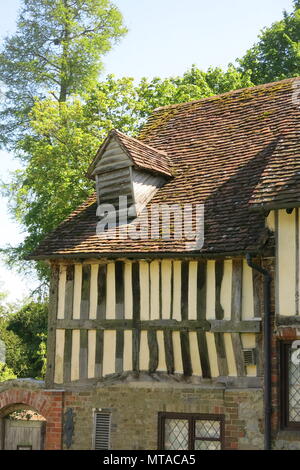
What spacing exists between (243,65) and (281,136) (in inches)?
572

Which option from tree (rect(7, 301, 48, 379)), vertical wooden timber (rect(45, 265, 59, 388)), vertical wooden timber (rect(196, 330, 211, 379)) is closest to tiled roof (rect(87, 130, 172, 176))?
vertical wooden timber (rect(45, 265, 59, 388))

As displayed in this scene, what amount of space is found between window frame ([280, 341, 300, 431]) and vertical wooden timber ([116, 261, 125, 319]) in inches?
112

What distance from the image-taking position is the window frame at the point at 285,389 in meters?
10.8

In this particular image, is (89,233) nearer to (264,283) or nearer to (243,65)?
(264,283)

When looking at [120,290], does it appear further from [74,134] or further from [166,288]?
[74,134]

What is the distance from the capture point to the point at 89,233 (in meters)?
13.3

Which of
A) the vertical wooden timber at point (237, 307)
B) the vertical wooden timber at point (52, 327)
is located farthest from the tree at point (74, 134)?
the vertical wooden timber at point (237, 307)

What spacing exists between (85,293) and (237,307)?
9.33 ft

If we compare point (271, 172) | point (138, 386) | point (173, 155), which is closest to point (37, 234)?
point (173, 155)

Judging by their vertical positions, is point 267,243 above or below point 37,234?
below

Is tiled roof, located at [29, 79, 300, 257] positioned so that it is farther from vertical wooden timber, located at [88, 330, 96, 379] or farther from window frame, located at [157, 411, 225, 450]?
window frame, located at [157, 411, 225, 450]

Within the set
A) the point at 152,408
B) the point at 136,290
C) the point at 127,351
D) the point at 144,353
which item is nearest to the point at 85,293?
the point at 136,290

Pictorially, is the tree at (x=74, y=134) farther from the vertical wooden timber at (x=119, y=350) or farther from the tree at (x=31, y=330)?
the vertical wooden timber at (x=119, y=350)
